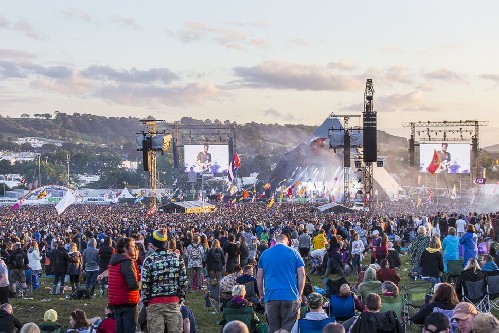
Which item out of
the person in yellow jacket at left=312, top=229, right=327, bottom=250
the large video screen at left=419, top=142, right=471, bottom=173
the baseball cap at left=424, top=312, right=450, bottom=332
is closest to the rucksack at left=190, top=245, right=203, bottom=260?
the person in yellow jacket at left=312, top=229, right=327, bottom=250

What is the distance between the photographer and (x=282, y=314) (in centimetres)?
794

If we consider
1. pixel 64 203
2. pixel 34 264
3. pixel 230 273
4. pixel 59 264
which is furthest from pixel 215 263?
pixel 64 203

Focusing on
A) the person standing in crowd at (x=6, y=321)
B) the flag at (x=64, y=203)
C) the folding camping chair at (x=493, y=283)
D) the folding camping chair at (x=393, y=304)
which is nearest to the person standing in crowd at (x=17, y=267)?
the person standing in crowd at (x=6, y=321)

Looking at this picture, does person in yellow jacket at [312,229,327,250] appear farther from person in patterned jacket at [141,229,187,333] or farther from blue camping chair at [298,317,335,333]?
person in patterned jacket at [141,229,187,333]

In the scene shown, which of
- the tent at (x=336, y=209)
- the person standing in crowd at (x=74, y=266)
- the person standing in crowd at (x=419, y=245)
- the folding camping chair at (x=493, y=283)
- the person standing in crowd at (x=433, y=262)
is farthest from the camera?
the tent at (x=336, y=209)

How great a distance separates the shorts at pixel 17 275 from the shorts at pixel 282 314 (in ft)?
28.6

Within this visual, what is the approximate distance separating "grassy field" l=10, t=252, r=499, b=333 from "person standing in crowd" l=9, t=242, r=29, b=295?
364 millimetres

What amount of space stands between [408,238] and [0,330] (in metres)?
17.4

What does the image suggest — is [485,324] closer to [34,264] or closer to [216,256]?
[216,256]

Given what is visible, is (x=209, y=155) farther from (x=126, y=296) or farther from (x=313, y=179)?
(x=126, y=296)

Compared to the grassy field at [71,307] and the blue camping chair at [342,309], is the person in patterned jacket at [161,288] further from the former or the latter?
the grassy field at [71,307]

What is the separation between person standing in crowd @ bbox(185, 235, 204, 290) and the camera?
49.1 ft

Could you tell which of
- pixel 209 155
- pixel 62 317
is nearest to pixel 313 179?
pixel 209 155

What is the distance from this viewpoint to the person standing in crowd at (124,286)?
23.7 feet
